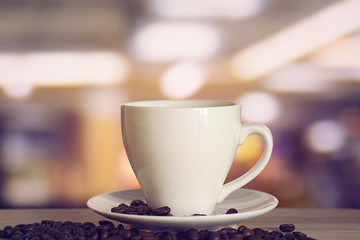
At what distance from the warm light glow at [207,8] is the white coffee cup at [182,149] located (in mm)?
458

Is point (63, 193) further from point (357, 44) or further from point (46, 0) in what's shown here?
point (357, 44)

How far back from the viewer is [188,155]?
71 cm

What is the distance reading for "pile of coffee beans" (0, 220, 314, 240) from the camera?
0.67 meters

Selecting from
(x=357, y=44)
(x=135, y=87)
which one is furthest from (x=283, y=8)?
(x=135, y=87)

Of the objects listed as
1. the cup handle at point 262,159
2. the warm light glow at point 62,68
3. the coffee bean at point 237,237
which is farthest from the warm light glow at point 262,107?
the coffee bean at point 237,237

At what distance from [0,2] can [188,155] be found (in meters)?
0.69

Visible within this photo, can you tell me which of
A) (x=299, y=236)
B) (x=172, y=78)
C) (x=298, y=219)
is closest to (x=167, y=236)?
(x=299, y=236)

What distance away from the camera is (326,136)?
1.20 m

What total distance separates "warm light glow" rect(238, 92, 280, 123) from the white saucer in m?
0.35

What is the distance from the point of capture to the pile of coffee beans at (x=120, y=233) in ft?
2.20

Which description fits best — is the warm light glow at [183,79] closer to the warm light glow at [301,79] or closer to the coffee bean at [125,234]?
the warm light glow at [301,79]

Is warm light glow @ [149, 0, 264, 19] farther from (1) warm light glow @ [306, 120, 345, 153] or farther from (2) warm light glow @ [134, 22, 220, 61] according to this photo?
(1) warm light glow @ [306, 120, 345, 153]

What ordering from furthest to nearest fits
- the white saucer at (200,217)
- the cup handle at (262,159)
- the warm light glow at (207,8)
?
the warm light glow at (207,8) → the cup handle at (262,159) → the white saucer at (200,217)

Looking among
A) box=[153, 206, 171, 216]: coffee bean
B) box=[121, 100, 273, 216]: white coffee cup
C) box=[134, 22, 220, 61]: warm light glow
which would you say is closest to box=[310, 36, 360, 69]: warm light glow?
box=[134, 22, 220, 61]: warm light glow
